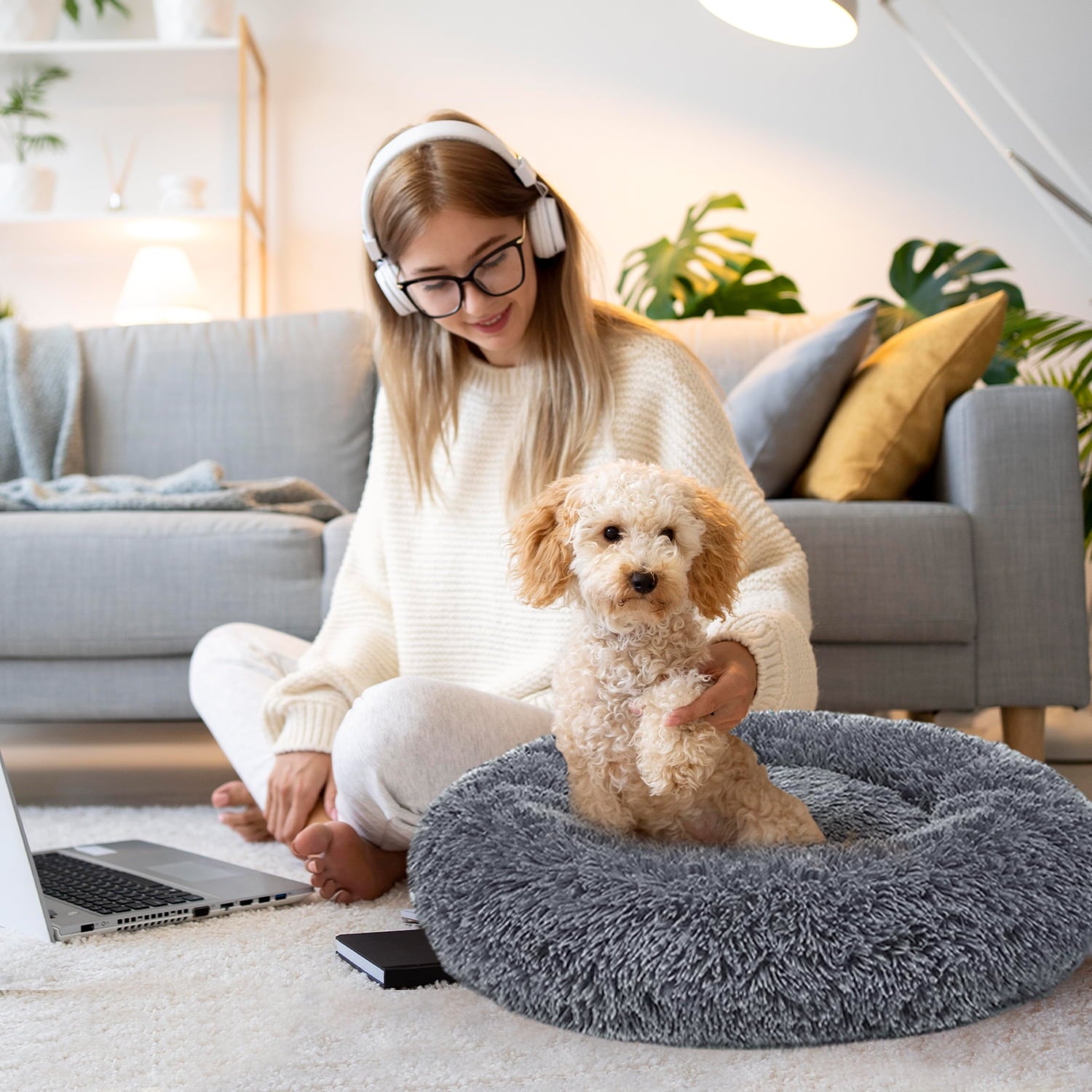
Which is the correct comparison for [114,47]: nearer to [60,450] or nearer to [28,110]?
[28,110]

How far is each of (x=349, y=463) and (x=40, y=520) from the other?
0.87m

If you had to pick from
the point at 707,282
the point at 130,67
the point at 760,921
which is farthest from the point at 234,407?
the point at 760,921

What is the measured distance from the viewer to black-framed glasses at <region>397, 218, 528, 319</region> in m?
1.36

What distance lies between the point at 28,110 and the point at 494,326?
317 cm

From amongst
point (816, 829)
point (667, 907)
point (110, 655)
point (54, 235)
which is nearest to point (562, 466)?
point (816, 829)

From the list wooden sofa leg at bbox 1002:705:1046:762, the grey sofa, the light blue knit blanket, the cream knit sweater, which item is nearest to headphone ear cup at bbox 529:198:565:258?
the cream knit sweater

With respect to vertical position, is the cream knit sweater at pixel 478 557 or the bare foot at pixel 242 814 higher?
the cream knit sweater at pixel 478 557

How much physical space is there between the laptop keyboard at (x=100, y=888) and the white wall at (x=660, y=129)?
9.33 feet

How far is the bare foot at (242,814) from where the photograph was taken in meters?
1.57

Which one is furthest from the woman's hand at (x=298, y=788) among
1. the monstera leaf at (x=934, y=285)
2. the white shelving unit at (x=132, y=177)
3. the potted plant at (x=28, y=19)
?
the potted plant at (x=28, y=19)

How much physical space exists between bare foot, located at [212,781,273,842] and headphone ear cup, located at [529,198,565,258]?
839mm

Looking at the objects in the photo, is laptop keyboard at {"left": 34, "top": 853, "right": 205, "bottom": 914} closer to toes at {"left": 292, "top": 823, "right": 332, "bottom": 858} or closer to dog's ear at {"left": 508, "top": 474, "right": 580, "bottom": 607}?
toes at {"left": 292, "top": 823, "right": 332, "bottom": 858}

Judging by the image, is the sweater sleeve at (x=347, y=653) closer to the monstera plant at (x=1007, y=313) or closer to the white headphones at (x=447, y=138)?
the white headphones at (x=447, y=138)

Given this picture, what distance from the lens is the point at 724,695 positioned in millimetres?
960
